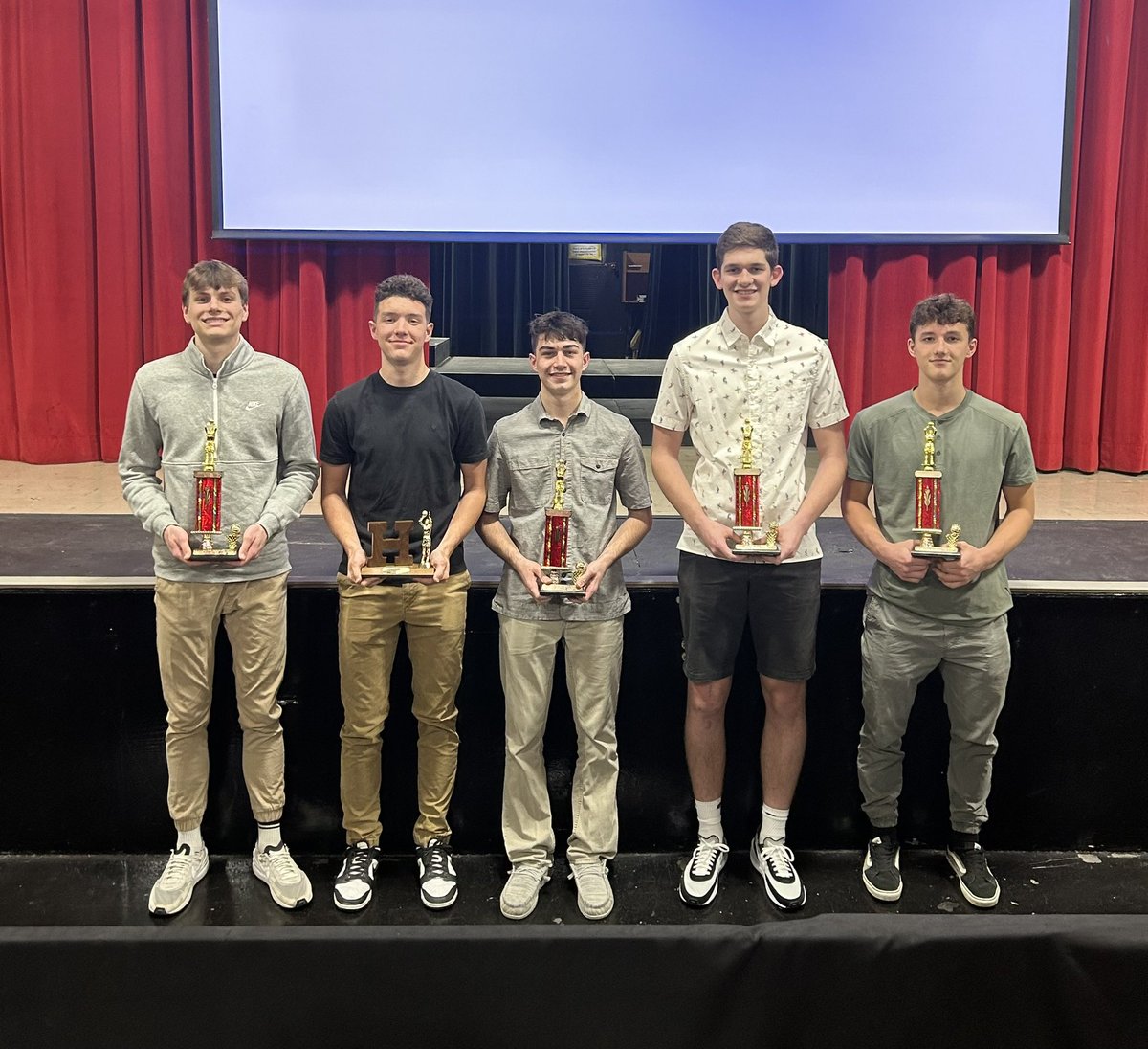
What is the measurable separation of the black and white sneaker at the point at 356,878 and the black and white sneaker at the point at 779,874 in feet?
2.92

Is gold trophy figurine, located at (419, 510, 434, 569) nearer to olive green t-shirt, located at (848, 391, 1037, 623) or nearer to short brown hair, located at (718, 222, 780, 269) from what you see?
short brown hair, located at (718, 222, 780, 269)

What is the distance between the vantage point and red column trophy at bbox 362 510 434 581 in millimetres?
2311

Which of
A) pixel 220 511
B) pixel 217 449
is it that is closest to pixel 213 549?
pixel 220 511

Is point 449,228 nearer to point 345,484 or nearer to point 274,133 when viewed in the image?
point 274,133

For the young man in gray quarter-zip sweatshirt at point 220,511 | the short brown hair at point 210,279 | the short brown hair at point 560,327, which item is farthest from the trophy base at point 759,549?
the short brown hair at point 210,279

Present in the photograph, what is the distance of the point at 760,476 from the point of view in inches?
94.8

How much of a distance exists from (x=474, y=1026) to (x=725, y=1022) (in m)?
0.32

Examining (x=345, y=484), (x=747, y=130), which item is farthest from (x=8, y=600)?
(x=747, y=130)

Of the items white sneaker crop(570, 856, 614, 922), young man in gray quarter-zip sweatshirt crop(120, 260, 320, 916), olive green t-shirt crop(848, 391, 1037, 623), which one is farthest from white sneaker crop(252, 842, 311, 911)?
olive green t-shirt crop(848, 391, 1037, 623)

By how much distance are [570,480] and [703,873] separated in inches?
37.0

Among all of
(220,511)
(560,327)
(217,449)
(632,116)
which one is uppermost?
(632,116)

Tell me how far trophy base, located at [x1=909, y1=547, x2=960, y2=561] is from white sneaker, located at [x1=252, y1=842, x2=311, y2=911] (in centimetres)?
151

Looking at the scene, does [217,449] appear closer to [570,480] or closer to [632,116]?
[570,480]

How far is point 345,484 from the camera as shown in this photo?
2494 mm
